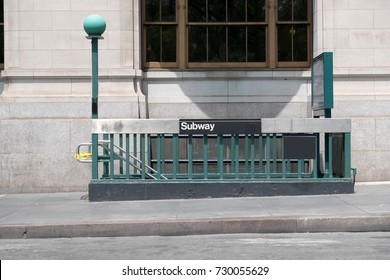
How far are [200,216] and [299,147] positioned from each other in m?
3.17

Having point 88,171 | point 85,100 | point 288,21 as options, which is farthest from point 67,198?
point 288,21

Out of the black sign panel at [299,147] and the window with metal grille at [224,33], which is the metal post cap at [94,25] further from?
the black sign panel at [299,147]

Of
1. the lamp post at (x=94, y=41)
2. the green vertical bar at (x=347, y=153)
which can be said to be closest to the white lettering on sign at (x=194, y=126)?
the lamp post at (x=94, y=41)

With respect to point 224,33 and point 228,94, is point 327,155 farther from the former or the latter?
point 224,33

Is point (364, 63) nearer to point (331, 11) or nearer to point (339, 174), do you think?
point (331, 11)

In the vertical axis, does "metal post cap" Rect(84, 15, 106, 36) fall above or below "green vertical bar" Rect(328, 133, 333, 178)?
above

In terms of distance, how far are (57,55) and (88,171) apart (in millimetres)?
2630

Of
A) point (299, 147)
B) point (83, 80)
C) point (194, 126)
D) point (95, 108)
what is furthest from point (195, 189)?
point (83, 80)

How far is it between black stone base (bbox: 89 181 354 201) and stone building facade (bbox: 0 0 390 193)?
2.40m

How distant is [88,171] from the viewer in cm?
1551

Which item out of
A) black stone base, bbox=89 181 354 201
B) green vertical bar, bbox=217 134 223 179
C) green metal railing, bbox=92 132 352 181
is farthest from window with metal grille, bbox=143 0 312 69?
black stone base, bbox=89 181 354 201

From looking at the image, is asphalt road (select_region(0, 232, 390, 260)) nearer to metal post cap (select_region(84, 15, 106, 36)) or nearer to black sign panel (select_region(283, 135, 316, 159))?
black sign panel (select_region(283, 135, 316, 159))

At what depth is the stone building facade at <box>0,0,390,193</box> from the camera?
1538cm

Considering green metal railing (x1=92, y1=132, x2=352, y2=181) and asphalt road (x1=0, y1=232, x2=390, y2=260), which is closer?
asphalt road (x1=0, y1=232, x2=390, y2=260)
